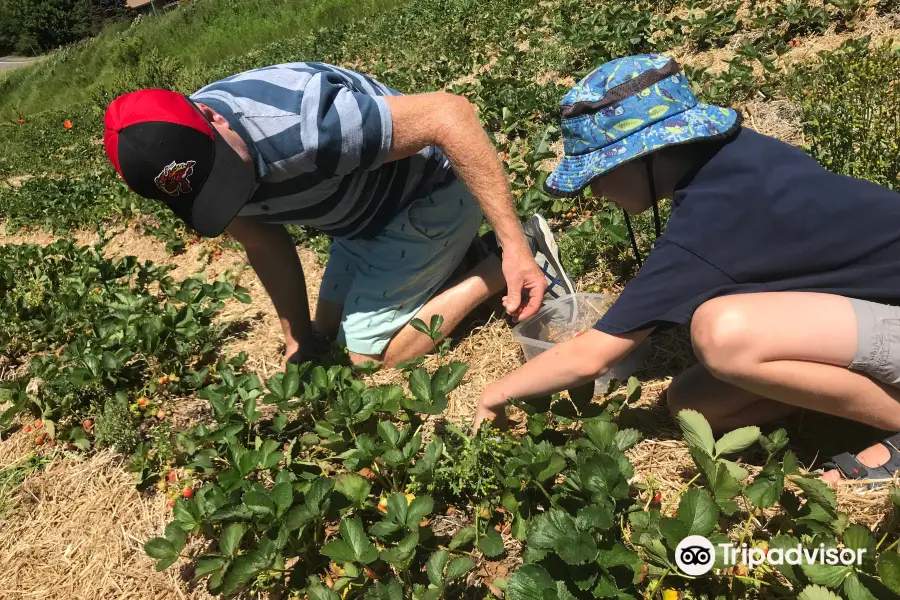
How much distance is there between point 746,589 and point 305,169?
186 cm

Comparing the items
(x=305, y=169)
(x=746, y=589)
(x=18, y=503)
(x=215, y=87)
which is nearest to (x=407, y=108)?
(x=305, y=169)

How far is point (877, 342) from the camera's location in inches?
63.5

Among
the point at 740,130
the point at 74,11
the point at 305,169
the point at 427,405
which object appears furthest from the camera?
the point at 74,11

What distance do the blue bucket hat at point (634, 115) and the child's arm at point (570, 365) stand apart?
0.44m

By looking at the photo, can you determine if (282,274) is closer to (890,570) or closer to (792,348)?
(792,348)

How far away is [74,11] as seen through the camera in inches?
1487

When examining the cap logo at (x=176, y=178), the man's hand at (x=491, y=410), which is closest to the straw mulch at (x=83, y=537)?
the man's hand at (x=491, y=410)

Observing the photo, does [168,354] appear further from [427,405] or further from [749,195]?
[749,195]

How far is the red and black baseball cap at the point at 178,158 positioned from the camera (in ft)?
6.53

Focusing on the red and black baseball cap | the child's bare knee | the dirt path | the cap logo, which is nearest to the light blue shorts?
the red and black baseball cap

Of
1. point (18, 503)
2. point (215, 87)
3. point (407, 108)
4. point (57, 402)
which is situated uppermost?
point (215, 87)

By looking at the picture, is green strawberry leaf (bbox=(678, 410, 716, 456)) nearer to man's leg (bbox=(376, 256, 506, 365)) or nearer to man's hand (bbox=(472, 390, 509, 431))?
man's hand (bbox=(472, 390, 509, 431))

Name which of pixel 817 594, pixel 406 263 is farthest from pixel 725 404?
pixel 406 263

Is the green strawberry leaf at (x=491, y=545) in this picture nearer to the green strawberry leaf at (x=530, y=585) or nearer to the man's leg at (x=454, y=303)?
the green strawberry leaf at (x=530, y=585)
